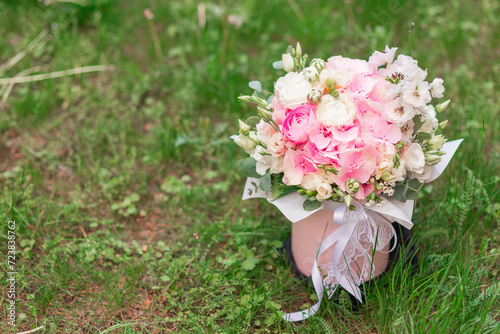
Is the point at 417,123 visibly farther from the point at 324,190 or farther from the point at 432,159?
the point at 324,190

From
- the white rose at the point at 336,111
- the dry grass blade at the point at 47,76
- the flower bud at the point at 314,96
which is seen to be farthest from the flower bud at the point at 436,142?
the dry grass blade at the point at 47,76

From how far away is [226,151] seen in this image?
2416 millimetres

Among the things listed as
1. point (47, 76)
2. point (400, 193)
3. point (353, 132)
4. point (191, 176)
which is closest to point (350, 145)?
point (353, 132)

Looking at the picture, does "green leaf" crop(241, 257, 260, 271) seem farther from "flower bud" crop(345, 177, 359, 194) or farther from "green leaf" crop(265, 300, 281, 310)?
"flower bud" crop(345, 177, 359, 194)

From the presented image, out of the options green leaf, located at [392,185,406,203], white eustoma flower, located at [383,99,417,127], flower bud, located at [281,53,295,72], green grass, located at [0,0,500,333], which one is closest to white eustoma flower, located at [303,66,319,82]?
flower bud, located at [281,53,295,72]

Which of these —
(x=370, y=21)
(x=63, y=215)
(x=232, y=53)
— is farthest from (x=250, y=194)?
(x=370, y=21)

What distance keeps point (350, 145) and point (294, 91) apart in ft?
0.78

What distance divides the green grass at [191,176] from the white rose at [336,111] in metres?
0.58

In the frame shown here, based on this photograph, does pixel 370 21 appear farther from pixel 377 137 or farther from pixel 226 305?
pixel 226 305

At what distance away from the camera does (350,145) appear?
142 cm

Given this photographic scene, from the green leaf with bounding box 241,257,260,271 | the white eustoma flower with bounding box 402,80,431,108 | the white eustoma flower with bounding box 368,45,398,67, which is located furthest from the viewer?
the green leaf with bounding box 241,257,260,271

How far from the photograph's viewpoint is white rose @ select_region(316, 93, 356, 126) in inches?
55.0

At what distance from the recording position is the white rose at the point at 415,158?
1.43 meters

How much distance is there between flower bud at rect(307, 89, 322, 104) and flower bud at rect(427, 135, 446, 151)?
0.38 metres
